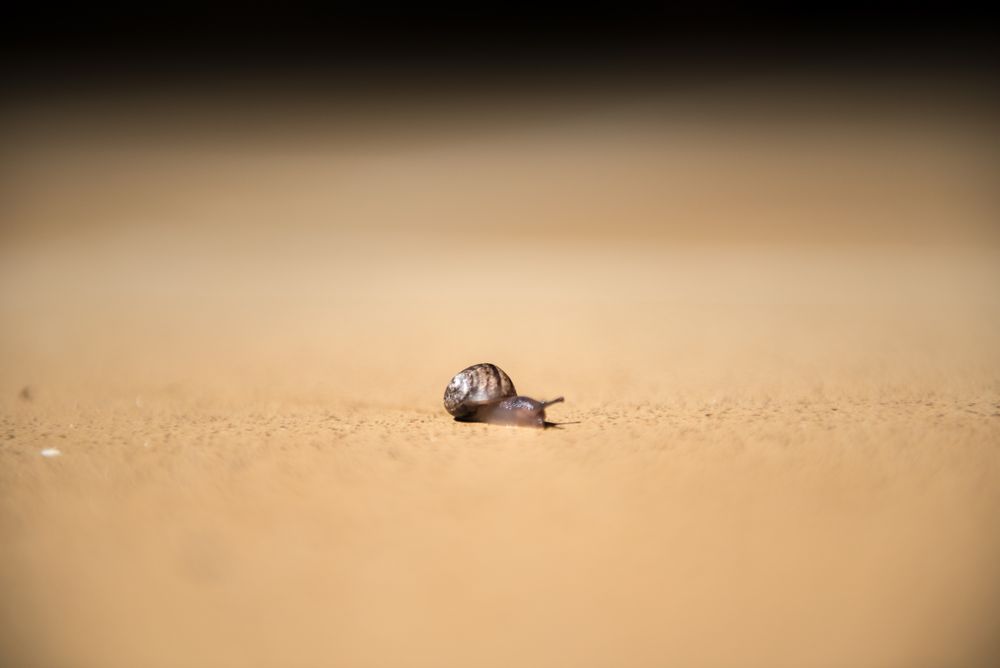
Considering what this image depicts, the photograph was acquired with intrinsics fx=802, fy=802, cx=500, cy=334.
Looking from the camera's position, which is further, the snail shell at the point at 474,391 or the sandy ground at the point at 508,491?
the snail shell at the point at 474,391

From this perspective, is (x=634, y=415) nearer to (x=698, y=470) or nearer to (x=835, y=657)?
(x=698, y=470)

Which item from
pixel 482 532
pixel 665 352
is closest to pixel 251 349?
pixel 665 352

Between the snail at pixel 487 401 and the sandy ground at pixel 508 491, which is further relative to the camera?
the snail at pixel 487 401

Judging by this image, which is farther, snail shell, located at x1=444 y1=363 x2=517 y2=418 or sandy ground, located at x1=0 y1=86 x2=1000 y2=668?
snail shell, located at x1=444 y1=363 x2=517 y2=418

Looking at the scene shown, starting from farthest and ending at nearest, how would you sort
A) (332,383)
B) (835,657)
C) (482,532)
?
(332,383) < (482,532) < (835,657)
